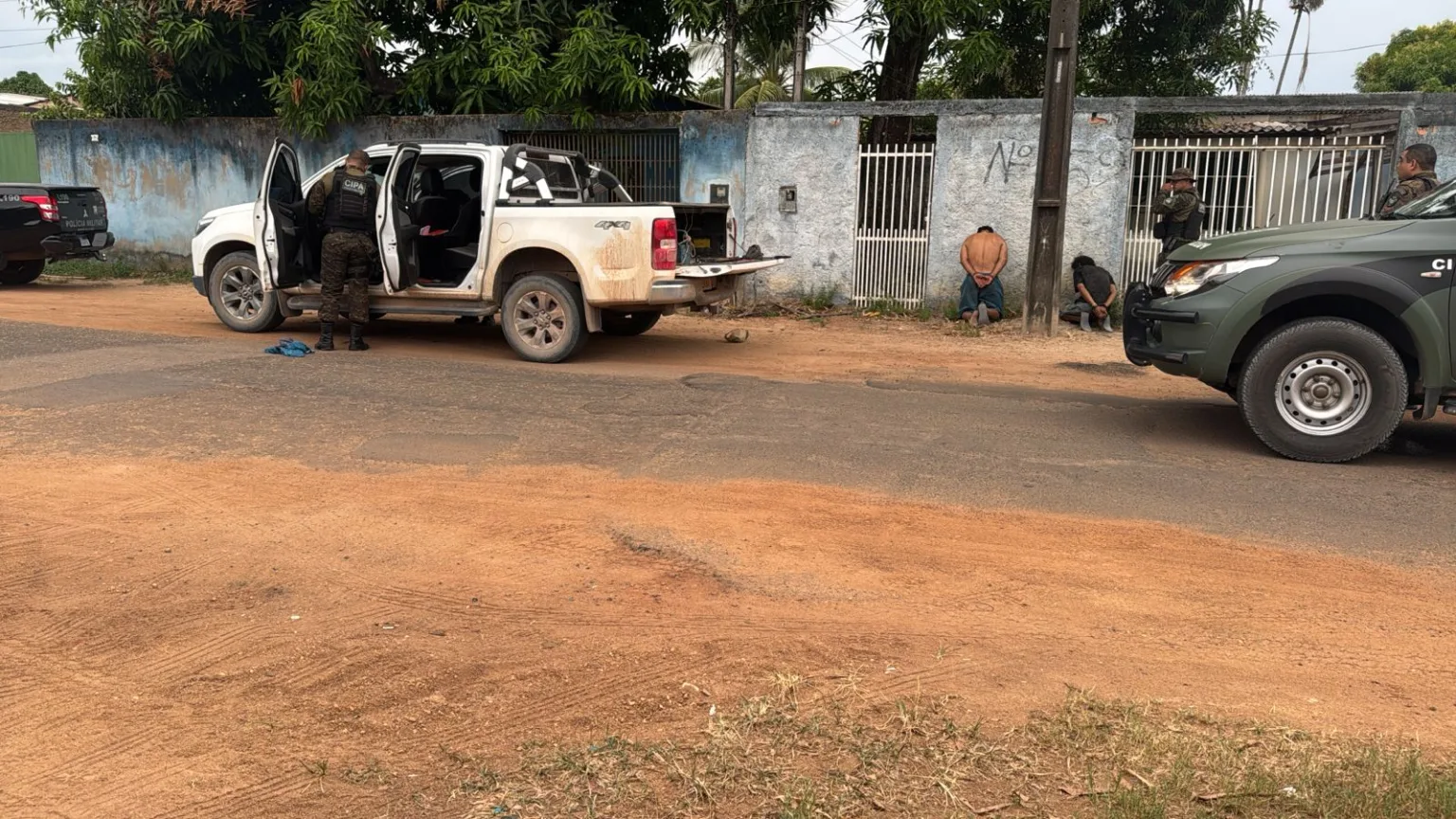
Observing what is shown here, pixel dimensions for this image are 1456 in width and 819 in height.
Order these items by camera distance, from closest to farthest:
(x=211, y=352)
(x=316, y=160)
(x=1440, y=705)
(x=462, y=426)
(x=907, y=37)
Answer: (x=1440, y=705), (x=462, y=426), (x=211, y=352), (x=907, y=37), (x=316, y=160)

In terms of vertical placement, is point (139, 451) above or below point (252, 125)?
below

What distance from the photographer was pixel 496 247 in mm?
9375

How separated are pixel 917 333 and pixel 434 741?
9696mm

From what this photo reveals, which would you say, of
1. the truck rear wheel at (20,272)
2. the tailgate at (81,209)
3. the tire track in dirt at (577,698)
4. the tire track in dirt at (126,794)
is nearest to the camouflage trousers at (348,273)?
the tire track in dirt at (577,698)

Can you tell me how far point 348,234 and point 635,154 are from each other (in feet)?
19.6

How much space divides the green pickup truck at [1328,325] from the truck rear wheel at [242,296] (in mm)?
7937

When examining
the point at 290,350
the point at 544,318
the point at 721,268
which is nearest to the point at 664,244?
the point at 721,268

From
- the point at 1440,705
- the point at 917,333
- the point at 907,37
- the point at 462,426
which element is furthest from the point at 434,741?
the point at 907,37

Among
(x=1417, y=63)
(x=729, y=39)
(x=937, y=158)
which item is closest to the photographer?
(x=937, y=158)

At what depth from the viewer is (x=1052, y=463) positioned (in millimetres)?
6359

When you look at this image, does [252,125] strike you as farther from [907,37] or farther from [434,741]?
[434,741]

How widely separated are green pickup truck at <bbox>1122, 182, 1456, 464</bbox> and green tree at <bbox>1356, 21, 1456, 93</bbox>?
3601 centimetres

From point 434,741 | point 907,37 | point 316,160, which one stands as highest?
point 907,37

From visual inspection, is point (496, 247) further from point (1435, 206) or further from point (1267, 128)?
point (1267, 128)
